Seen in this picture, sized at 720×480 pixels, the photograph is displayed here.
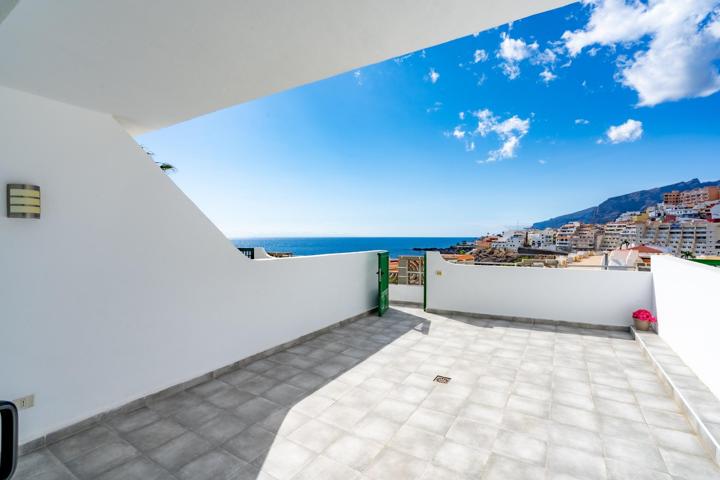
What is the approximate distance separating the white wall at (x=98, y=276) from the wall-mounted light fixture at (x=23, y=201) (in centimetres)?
6

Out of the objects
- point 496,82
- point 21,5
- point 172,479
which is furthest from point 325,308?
point 496,82

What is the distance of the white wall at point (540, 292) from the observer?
5578 millimetres

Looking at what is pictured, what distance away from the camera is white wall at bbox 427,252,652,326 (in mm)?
5578

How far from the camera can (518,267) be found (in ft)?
20.5

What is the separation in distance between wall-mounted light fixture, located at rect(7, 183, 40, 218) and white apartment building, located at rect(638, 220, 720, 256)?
10.5m

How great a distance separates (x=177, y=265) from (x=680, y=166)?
158 feet

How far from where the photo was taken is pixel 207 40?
192 cm

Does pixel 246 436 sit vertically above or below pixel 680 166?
below

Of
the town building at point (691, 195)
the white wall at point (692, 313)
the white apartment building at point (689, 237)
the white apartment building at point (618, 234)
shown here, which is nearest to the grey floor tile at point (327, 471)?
the white wall at point (692, 313)

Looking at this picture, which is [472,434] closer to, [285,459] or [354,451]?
[354,451]

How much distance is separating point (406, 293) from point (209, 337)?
4.98 metres

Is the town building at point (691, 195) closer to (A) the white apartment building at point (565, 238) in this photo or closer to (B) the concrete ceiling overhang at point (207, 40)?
(A) the white apartment building at point (565, 238)

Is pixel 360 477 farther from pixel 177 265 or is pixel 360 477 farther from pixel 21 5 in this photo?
pixel 21 5

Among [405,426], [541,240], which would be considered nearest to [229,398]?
[405,426]
